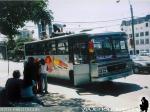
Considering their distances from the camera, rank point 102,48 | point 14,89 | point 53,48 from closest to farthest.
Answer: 1. point 14,89
2. point 102,48
3. point 53,48

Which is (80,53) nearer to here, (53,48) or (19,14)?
(53,48)

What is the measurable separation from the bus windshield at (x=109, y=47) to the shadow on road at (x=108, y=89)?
1.65 metres

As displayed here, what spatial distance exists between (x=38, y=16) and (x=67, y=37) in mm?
4233

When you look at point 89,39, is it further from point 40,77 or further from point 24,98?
point 24,98

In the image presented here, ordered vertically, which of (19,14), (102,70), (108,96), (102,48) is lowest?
(108,96)

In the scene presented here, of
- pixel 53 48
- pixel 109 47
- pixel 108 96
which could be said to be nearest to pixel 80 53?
pixel 109 47

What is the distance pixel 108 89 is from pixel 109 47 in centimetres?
213

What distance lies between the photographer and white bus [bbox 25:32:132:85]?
589 inches

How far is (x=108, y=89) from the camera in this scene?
15.6 meters

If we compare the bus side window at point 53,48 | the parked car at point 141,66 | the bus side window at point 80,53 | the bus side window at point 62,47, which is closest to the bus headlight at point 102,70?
the bus side window at point 80,53

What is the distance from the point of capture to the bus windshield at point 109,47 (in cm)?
1505

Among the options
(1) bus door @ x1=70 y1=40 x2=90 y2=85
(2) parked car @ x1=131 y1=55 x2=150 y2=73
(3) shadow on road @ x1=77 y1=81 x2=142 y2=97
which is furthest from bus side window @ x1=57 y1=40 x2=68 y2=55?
(2) parked car @ x1=131 y1=55 x2=150 y2=73

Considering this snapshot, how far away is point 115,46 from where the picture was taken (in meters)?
15.6

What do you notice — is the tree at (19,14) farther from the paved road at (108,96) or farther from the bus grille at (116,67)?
the bus grille at (116,67)
